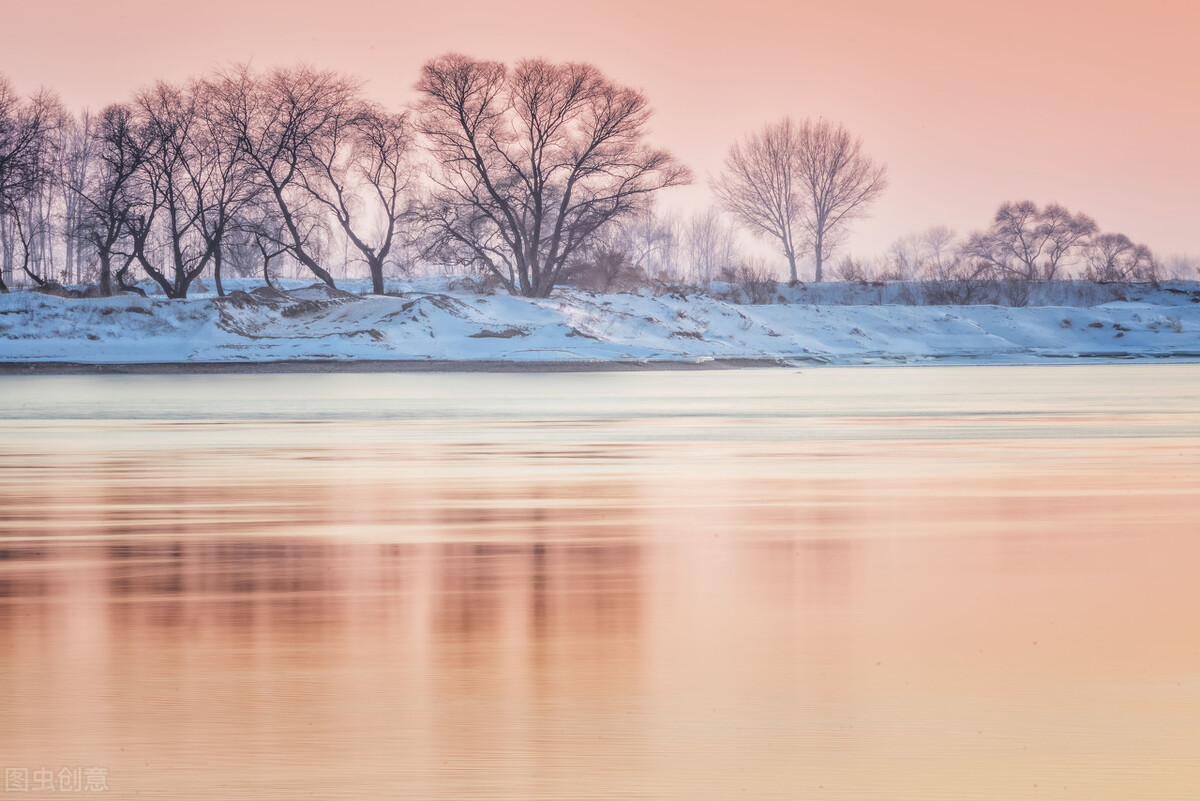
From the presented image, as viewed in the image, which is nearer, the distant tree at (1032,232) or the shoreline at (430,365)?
the shoreline at (430,365)

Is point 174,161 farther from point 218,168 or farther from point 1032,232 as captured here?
point 1032,232

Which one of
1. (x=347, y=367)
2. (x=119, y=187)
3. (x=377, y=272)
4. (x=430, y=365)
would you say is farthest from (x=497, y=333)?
(x=119, y=187)

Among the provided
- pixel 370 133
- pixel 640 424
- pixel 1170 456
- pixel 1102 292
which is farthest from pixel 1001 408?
pixel 1102 292

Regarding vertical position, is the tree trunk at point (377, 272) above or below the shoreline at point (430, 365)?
above

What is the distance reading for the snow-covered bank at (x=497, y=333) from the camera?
4378cm

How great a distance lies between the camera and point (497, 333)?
148 feet

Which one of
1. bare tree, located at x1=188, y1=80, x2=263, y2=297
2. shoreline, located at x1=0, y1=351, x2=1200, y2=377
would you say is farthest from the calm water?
bare tree, located at x1=188, y1=80, x2=263, y2=297

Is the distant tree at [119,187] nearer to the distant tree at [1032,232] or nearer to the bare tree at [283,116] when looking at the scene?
the bare tree at [283,116]

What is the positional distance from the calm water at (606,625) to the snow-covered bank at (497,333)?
3117cm

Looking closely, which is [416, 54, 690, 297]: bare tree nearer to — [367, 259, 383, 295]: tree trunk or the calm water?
Result: [367, 259, 383, 295]: tree trunk

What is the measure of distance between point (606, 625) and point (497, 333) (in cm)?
3980

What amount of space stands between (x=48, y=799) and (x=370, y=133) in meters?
54.5

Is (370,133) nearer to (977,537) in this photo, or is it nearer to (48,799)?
(977,537)

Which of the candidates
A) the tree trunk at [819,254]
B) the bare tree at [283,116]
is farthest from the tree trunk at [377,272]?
the tree trunk at [819,254]
